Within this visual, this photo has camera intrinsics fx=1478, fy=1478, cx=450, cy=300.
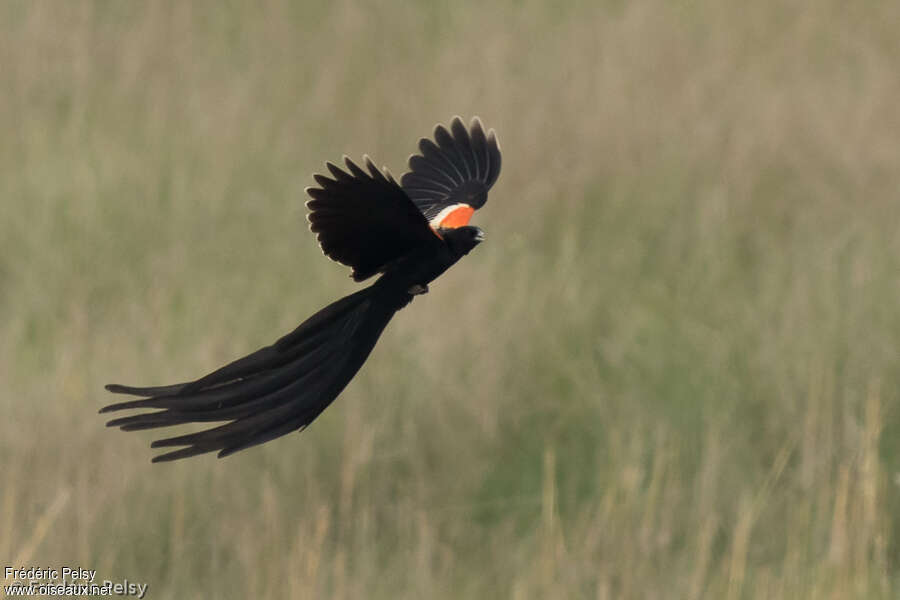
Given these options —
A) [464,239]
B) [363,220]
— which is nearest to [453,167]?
[464,239]

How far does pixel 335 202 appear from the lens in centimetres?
241

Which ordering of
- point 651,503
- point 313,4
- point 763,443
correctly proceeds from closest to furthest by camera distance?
point 651,503 → point 763,443 → point 313,4

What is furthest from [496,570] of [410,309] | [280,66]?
[280,66]

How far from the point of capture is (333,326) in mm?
2502

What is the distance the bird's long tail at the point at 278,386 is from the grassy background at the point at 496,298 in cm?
149

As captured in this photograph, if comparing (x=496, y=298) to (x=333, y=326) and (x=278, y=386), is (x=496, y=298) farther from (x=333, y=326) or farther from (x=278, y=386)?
(x=278, y=386)

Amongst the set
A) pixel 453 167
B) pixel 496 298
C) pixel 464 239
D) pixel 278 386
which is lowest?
pixel 278 386

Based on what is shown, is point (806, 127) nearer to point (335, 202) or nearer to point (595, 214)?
point (595, 214)

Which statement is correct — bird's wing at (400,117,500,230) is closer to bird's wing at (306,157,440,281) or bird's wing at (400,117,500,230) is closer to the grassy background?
bird's wing at (306,157,440,281)

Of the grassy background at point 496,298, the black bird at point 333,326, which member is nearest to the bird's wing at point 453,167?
the black bird at point 333,326

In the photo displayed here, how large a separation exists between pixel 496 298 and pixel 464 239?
340cm

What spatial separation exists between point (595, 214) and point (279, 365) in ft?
15.0

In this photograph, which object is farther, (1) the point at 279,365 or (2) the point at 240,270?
(2) the point at 240,270

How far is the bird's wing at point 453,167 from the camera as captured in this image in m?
3.33
